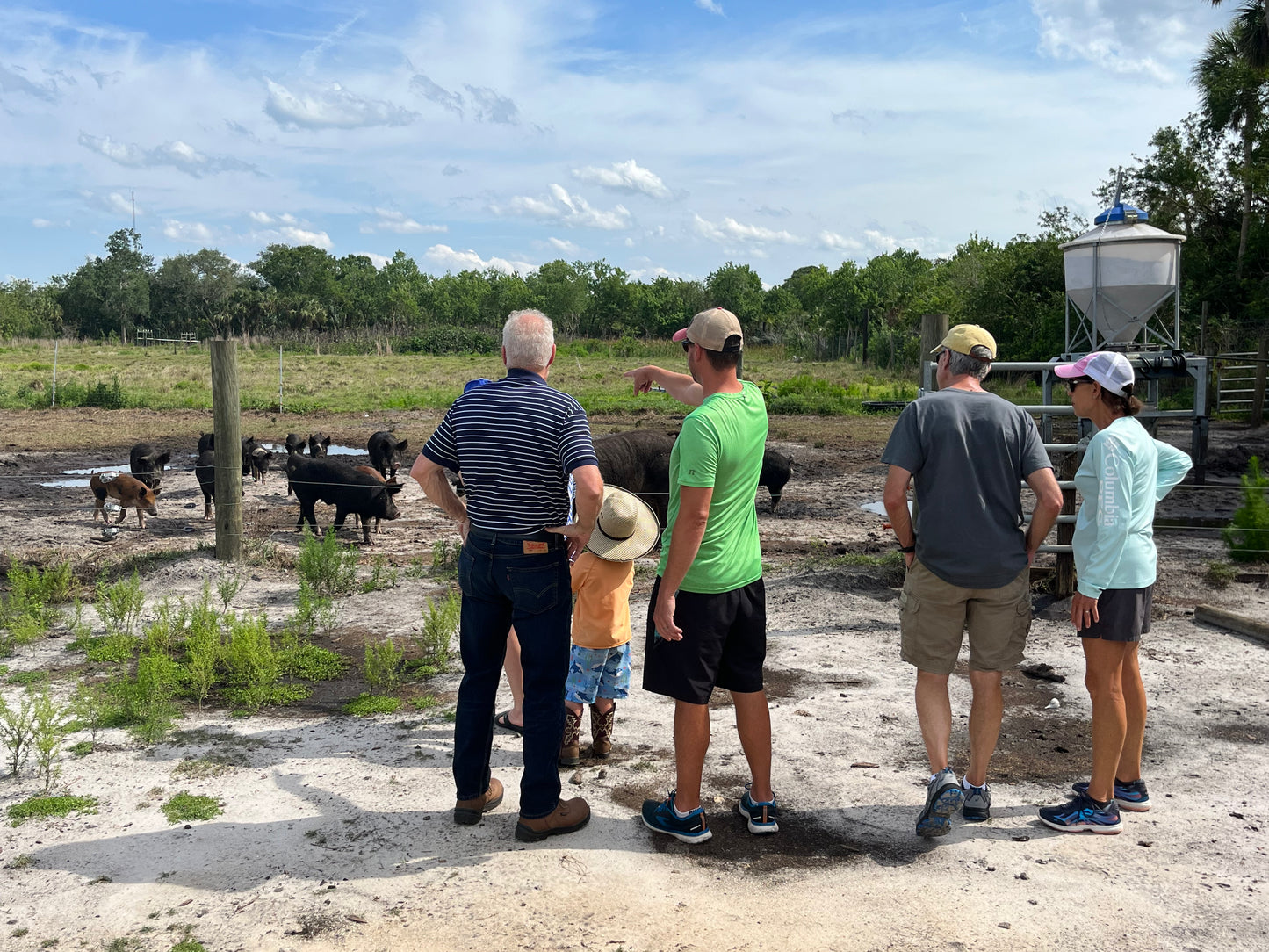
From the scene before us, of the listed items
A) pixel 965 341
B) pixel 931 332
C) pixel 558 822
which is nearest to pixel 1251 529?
pixel 931 332

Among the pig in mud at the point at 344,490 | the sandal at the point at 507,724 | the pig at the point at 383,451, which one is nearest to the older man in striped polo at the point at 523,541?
the sandal at the point at 507,724

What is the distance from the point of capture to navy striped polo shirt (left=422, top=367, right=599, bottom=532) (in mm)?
3703

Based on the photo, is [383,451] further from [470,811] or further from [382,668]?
[470,811]

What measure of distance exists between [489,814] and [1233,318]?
28499 millimetres

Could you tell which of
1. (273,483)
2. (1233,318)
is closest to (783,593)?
(273,483)

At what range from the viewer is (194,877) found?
3.53 m

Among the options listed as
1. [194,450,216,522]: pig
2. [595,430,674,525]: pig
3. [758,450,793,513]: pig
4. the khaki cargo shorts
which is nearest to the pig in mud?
[194,450,216,522]: pig

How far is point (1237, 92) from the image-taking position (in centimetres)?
2809

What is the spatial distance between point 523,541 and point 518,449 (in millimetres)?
358

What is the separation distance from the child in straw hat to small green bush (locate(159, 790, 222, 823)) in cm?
154

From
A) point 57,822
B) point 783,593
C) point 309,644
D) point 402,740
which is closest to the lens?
point 57,822

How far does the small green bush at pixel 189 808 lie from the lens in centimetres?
401

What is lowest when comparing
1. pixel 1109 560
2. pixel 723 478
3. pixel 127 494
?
pixel 127 494

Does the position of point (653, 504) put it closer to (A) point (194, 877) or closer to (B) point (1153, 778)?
(B) point (1153, 778)
